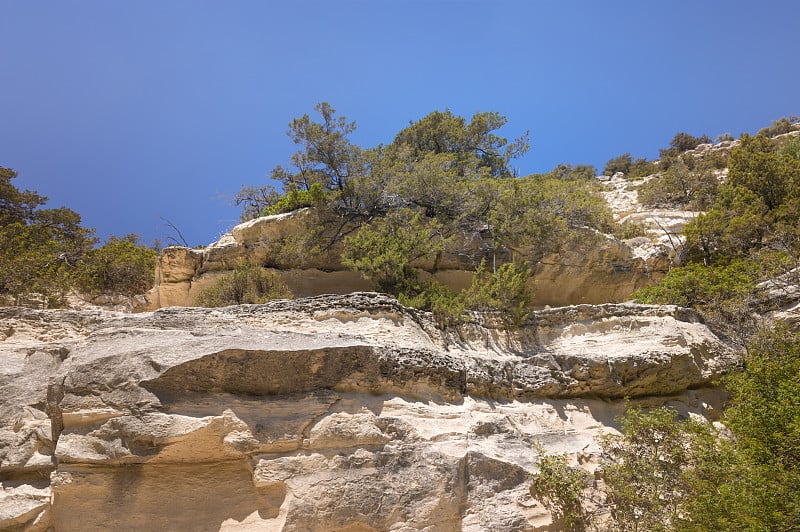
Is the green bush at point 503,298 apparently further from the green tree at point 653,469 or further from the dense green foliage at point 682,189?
the dense green foliage at point 682,189

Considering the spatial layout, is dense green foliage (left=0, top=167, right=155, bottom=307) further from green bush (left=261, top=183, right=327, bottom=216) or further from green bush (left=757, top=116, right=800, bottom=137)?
green bush (left=757, top=116, right=800, bottom=137)

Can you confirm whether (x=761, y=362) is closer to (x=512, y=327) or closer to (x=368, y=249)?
(x=512, y=327)

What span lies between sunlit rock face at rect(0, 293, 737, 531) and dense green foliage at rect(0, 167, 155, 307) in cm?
572

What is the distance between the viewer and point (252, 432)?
6.70 metres

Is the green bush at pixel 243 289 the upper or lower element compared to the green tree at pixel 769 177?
lower

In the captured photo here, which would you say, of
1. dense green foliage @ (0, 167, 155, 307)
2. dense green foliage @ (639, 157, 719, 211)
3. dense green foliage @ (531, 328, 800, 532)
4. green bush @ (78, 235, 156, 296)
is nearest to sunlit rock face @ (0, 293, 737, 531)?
dense green foliage @ (531, 328, 800, 532)

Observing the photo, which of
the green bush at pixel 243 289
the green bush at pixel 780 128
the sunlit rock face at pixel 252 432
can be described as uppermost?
the green bush at pixel 780 128

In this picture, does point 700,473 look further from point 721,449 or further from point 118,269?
point 118,269

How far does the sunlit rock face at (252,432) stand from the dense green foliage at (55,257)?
18.8ft

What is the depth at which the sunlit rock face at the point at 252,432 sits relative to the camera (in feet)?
20.7

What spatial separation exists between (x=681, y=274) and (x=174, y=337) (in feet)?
45.3

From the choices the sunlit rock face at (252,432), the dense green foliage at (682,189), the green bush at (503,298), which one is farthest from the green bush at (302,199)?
the dense green foliage at (682,189)

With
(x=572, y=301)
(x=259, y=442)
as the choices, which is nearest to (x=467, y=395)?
(x=259, y=442)

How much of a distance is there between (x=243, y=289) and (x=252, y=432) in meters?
8.07
